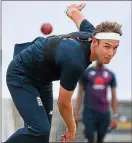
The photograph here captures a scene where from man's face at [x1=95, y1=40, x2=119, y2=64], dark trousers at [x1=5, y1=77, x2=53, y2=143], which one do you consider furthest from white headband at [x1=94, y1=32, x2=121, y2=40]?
dark trousers at [x1=5, y1=77, x2=53, y2=143]

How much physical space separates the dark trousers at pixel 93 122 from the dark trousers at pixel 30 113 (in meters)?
4.44

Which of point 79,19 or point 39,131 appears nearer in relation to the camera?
point 39,131

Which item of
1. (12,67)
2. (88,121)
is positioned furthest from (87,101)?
(12,67)

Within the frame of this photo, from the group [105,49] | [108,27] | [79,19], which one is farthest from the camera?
[79,19]

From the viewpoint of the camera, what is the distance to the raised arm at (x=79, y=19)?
226 inches

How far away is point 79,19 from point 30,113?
0.92 m

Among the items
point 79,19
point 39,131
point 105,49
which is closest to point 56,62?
point 105,49

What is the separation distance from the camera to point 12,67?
5.61 m

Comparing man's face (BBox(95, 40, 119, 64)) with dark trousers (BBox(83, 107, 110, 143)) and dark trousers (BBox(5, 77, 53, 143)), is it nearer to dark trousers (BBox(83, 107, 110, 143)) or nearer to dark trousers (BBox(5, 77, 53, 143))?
dark trousers (BBox(5, 77, 53, 143))

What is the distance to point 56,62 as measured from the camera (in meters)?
5.34

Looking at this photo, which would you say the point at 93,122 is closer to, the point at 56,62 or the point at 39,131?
the point at 39,131

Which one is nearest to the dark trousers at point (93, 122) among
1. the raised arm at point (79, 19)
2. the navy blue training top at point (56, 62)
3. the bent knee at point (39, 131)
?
the raised arm at point (79, 19)

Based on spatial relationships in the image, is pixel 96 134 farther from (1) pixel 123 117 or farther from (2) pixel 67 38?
(2) pixel 67 38

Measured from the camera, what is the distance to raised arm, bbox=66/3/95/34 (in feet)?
18.9
